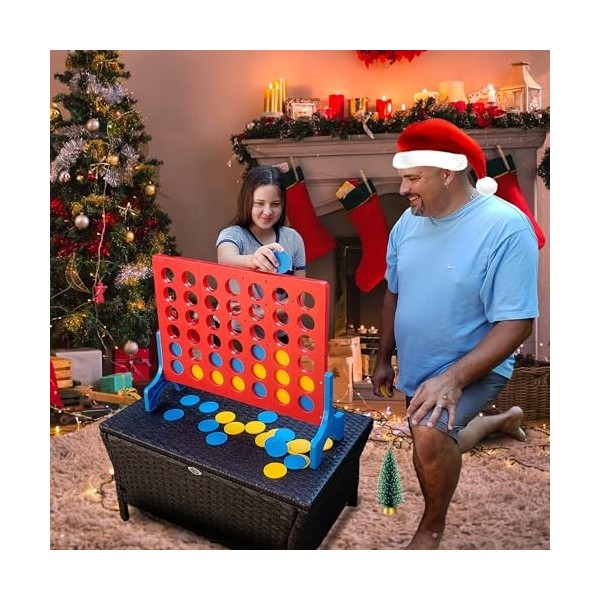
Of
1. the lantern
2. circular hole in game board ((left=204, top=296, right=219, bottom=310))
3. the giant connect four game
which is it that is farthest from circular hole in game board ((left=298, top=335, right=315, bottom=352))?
the lantern

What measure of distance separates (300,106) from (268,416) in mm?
699

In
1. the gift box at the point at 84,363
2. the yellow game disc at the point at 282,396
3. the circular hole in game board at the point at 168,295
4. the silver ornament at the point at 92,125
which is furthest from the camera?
the silver ornament at the point at 92,125

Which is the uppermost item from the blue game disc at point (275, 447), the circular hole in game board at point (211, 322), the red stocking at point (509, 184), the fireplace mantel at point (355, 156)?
the fireplace mantel at point (355, 156)

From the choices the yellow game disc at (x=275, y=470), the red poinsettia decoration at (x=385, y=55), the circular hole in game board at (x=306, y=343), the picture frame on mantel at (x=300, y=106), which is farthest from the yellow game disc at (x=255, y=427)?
the red poinsettia decoration at (x=385, y=55)

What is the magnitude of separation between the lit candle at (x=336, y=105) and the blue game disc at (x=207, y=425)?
746 mm

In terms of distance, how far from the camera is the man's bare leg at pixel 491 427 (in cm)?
141

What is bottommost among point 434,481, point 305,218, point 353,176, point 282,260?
point 434,481

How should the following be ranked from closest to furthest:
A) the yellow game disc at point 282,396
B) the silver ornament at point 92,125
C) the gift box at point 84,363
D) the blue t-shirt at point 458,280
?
the blue t-shirt at point 458,280 → the yellow game disc at point 282,396 → the gift box at point 84,363 → the silver ornament at point 92,125

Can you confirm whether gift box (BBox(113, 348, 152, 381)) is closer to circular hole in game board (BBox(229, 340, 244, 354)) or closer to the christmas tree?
the christmas tree

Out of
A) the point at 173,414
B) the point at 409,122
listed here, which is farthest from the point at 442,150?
the point at 173,414

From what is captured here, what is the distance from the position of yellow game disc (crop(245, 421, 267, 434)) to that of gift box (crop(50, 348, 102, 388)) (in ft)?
1.45

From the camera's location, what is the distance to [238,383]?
142 cm

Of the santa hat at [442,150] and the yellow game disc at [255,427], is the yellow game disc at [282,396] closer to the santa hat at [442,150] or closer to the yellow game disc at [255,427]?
the yellow game disc at [255,427]

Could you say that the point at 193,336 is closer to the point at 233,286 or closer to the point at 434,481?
the point at 233,286
